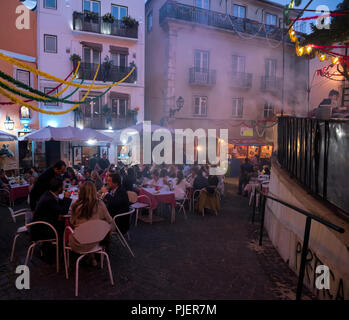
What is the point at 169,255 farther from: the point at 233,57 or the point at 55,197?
the point at 233,57

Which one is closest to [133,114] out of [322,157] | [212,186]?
[212,186]

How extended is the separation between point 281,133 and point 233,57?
48.4 ft

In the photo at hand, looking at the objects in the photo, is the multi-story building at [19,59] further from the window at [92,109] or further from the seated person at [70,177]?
the seated person at [70,177]

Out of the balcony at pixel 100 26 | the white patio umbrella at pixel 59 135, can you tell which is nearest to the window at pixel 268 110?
the balcony at pixel 100 26

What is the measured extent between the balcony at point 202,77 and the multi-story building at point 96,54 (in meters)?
3.45

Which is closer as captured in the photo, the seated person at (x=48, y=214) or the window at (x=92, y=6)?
the seated person at (x=48, y=214)

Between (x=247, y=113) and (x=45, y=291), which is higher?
(x=247, y=113)

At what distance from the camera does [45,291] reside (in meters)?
3.77

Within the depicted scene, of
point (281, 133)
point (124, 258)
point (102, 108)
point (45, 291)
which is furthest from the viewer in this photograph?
point (102, 108)

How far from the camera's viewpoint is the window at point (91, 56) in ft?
54.7

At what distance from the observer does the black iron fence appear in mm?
3520

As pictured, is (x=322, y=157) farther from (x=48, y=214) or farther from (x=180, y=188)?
(x=180, y=188)

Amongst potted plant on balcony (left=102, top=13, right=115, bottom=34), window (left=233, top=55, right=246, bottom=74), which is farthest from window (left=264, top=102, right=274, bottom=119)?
potted plant on balcony (left=102, top=13, right=115, bottom=34)
